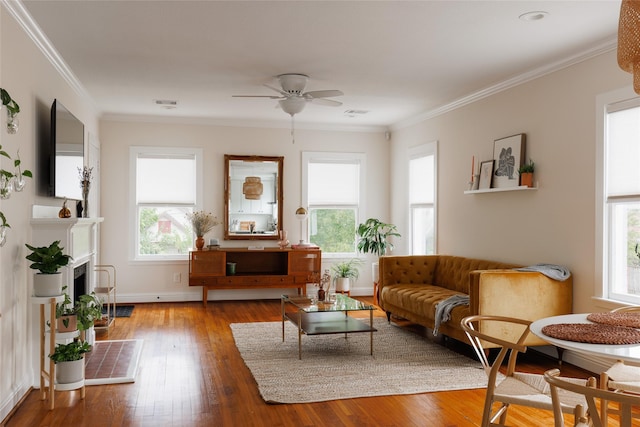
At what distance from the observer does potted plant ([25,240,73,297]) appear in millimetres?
3768

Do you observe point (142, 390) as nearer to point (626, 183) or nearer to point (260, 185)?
point (626, 183)

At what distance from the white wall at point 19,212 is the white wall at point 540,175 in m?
4.18

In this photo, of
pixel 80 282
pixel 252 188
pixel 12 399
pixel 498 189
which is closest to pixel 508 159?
pixel 498 189

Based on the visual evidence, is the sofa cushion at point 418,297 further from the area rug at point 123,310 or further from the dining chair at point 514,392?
the area rug at point 123,310

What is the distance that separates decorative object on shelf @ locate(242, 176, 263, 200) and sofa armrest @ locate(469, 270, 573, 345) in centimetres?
428

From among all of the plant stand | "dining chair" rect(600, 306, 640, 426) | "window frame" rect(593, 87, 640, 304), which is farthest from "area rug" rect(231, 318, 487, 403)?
"dining chair" rect(600, 306, 640, 426)

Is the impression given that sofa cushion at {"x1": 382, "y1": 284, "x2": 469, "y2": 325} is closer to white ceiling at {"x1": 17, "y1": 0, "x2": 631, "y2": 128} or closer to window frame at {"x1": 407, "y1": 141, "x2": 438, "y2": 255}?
window frame at {"x1": 407, "y1": 141, "x2": 438, "y2": 255}

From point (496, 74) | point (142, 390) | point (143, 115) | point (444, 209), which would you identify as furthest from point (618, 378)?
point (143, 115)

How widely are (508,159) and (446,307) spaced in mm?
1659

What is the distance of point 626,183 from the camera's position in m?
4.33

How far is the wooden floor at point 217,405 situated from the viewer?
137 inches

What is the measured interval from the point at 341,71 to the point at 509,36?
1.60 meters

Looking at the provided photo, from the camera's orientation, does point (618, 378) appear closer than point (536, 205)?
Yes

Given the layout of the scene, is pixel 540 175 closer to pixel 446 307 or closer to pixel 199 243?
pixel 446 307
